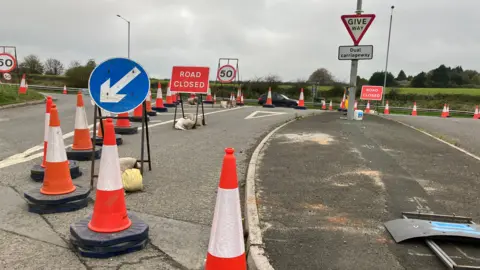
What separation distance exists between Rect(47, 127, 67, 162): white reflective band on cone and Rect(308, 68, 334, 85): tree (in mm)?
48600

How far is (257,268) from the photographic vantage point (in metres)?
3.15

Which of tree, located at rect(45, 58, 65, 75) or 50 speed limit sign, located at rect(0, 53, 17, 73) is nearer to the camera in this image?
50 speed limit sign, located at rect(0, 53, 17, 73)

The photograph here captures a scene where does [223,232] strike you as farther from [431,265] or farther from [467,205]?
[467,205]

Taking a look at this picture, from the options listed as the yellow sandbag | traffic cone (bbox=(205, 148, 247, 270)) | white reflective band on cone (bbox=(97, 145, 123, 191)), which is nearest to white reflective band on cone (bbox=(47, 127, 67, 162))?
the yellow sandbag

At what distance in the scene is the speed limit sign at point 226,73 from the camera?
21.5 meters

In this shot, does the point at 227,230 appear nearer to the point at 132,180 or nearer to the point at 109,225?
the point at 109,225

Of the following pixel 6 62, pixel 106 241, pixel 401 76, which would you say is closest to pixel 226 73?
pixel 6 62

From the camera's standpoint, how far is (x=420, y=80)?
69125mm

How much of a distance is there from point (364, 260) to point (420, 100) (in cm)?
4932

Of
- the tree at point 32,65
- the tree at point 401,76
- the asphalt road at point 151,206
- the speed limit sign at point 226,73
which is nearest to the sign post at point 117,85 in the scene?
the asphalt road at point 151,206

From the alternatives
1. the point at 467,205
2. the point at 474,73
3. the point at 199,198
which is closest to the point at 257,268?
the point at 199,198

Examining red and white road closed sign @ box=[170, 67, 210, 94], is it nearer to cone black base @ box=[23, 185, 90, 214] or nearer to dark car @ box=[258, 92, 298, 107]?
cone black base @ box=[23, 185, 90, 214]

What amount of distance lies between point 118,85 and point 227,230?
120 inches

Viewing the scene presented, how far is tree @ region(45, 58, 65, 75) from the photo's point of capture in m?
60.8
